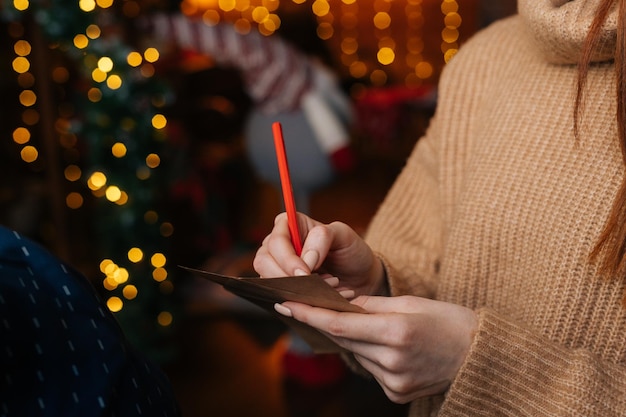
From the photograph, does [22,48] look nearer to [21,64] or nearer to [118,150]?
[21,64]

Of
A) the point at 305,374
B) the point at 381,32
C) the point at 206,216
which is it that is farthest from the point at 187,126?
the point at 381,32

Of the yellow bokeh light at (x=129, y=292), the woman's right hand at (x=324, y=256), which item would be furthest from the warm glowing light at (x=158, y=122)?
A: the woman's right hand at (x=324, y=256)

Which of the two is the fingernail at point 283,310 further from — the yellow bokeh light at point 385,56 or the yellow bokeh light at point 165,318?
the yellow bokeh light at point 385,56

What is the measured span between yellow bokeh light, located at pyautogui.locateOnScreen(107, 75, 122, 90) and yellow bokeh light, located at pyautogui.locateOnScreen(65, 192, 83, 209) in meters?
0.84

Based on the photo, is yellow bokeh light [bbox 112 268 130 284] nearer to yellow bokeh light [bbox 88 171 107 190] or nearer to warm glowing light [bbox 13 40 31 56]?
yellow bokeh light [bbox 88 171 107 190]

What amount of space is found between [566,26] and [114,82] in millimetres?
1822

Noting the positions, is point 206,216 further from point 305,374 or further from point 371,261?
point 371,261

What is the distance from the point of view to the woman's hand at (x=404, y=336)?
2.26 ft

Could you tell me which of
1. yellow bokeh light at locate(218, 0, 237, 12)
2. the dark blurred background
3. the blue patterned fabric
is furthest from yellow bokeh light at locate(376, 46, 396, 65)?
the blue patterned fabric

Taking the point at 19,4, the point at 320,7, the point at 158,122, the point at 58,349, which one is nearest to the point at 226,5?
the point at 320,7

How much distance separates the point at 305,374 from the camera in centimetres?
263

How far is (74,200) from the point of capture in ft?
10.0

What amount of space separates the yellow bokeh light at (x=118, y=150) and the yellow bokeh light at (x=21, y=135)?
30.2 inches

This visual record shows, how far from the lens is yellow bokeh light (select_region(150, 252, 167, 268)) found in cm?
260
